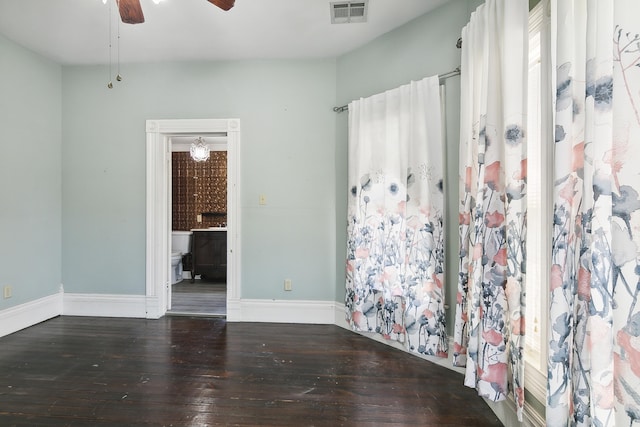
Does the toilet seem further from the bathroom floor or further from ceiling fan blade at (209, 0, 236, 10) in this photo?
ceiling fan blade at (209, 0, 236, 10)

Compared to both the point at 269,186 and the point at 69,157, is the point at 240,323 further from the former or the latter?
the point at 69,157

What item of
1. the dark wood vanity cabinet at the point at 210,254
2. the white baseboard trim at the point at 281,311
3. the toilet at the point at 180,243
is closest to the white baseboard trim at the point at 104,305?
the white baseboard trim at the point at 281,311

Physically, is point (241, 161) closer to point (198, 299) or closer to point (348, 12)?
point (348, 12)

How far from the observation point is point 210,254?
5129 mm

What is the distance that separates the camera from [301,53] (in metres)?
3.18

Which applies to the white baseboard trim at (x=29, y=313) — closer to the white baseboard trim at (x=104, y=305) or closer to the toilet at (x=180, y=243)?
the white baseboard trim at (x=104, y=305)

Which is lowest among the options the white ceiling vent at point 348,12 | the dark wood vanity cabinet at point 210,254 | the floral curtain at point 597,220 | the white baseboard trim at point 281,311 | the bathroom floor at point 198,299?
the bathroom floor at point 198,299

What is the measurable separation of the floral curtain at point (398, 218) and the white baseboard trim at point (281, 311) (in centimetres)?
40

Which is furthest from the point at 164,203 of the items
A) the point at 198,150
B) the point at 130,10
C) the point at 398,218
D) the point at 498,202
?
the point at 498,202

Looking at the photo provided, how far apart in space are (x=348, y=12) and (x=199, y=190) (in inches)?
173

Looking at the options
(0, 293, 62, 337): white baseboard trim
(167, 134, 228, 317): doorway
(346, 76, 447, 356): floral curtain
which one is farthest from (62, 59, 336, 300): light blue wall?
(167, 134, 228, 317): doorway

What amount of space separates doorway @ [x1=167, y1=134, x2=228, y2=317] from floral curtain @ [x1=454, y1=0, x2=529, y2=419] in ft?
10.7

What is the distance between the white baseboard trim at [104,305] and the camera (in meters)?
3.42

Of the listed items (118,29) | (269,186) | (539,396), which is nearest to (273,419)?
(539,396)
